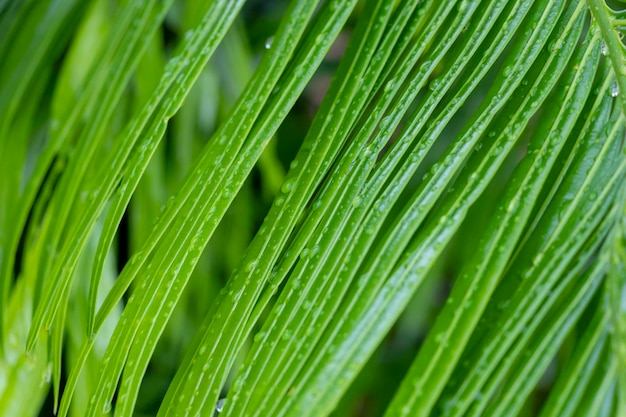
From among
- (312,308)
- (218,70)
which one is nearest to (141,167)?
(312,308)

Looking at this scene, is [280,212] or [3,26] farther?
[3,26]

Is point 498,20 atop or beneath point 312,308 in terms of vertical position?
atop

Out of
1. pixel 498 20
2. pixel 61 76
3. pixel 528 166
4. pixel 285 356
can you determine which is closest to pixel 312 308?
pixel 285 356

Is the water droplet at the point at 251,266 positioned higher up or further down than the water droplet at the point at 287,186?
further down

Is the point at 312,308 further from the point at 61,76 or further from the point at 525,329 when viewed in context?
the point at 61,76

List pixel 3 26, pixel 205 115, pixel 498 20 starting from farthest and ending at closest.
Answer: pixel 205 115, pixel 3 26, pixel 498 20

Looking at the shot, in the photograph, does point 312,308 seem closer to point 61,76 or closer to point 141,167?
point 141,167

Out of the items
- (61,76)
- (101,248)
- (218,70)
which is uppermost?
(218,70)

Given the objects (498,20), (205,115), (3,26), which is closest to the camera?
(498,20)

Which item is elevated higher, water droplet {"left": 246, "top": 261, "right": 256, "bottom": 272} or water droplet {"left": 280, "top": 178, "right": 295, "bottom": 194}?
water droplet {"left": 280, "top": 178, "right": 295, "bottom": 194}
